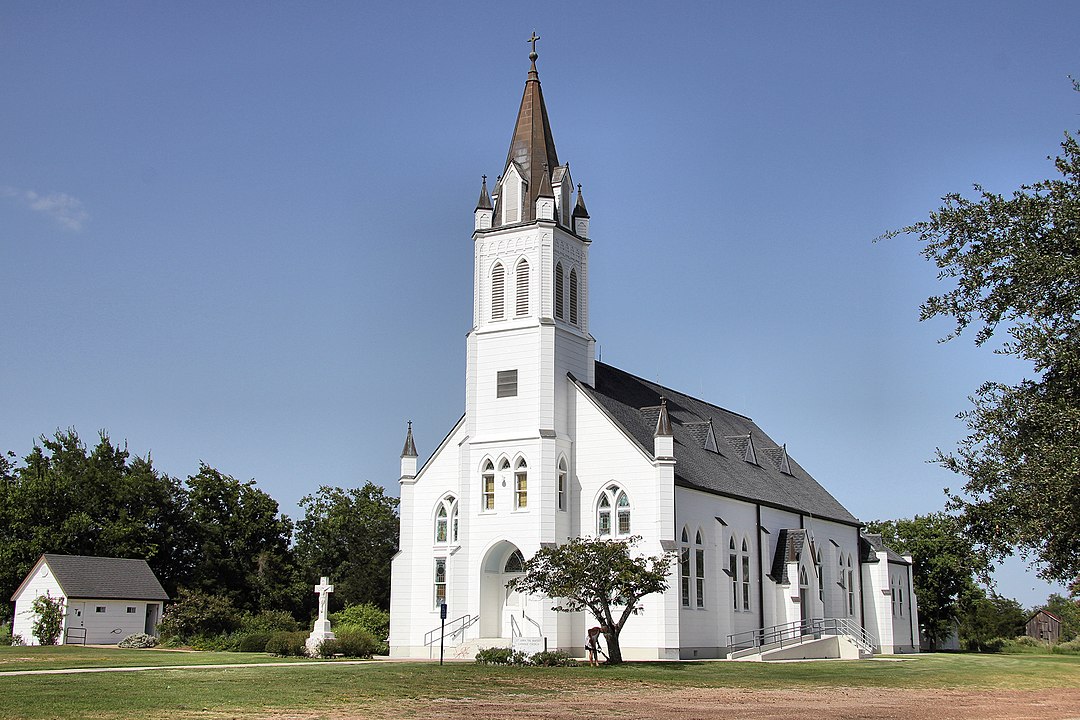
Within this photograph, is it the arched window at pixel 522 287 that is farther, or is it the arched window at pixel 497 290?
the arched window at pixel 497 290

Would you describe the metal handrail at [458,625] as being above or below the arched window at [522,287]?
below

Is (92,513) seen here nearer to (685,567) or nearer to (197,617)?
(197,617)

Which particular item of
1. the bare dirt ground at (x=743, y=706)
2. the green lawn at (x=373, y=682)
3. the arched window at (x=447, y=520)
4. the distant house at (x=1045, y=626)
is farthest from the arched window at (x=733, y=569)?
the distant house at (x=1045, y=626)

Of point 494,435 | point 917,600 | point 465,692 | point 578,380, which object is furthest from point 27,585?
point 917,600

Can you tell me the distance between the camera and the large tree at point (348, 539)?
73.6 metres

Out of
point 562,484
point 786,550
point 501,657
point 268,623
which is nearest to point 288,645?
point 501,657

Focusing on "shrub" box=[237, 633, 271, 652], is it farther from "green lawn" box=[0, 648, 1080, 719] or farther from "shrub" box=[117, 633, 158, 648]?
"shrub" box=[117, 633, 158, 648]

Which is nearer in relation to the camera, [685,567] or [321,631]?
[321,631]

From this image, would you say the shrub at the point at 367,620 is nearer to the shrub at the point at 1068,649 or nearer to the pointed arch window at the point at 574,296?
the pointed arch window at the point at 574,296

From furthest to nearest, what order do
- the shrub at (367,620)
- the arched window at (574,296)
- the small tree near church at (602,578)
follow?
the shrub at (367,620), the arched window at (574,296), the small tree near church at (602,578)

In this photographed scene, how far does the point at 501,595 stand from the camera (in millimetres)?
48344

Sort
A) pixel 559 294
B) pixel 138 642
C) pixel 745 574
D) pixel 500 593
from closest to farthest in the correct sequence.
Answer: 1. pixel 500 593
2. pixel 559 294
3. pixel 745 574
4. pixel 138 642

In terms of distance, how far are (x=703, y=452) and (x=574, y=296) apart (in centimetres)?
988

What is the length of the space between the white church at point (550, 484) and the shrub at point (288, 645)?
702cm
